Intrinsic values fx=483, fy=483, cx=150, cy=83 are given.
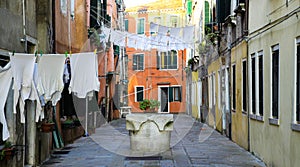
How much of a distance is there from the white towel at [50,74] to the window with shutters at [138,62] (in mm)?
32680

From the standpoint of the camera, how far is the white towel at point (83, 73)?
9.08m

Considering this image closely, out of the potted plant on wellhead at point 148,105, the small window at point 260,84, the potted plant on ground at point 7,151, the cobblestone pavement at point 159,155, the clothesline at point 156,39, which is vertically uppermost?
the clothesline at point 156,39

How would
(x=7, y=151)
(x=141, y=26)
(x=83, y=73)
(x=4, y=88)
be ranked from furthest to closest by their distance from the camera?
(x=141, y=26) < (x=83, y=73) < (x=7, y=151) < (x=4, y=88)

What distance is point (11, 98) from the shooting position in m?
8.98

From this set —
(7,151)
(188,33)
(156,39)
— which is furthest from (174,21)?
(7,151)

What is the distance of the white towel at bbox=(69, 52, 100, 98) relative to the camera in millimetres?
9078

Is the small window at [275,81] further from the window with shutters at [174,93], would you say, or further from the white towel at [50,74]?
the window with shutters at [174,93]

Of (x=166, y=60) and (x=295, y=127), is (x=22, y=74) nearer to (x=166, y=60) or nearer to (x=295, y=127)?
(x=295, y=127)

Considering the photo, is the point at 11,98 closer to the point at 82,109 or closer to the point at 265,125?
the point at 265,125

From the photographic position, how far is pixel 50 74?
9062 mm

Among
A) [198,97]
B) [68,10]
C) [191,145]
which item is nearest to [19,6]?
[68,10]

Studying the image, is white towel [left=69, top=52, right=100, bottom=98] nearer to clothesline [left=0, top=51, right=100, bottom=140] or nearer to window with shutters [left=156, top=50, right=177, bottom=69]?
clothesline [left=0, top=51, right=100, bottom=140]

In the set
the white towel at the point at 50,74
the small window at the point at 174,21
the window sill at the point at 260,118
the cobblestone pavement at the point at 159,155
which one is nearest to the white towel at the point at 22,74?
the white towel at the point at 50,74

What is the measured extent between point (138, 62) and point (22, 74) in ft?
111
